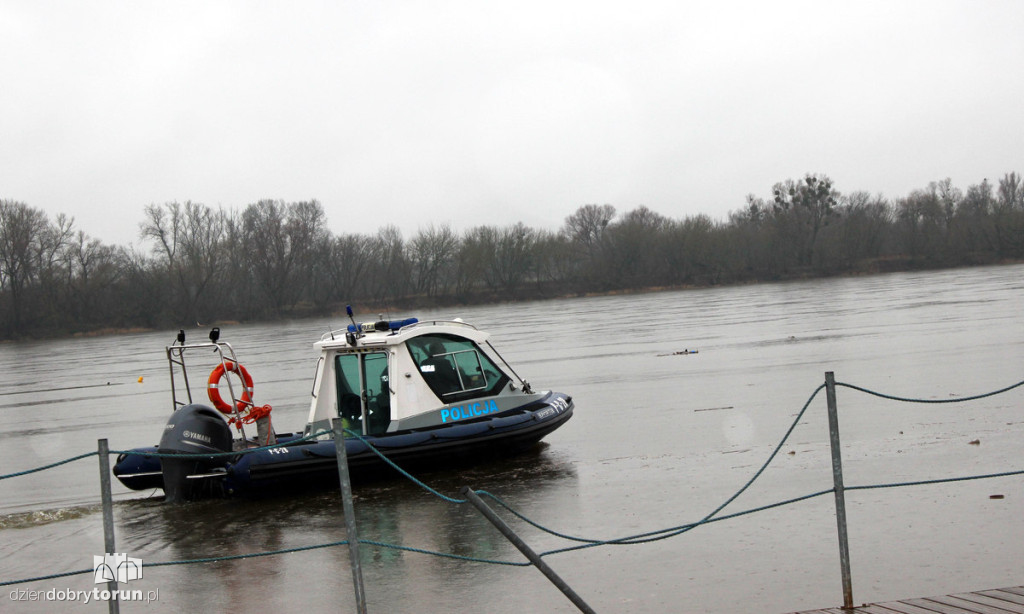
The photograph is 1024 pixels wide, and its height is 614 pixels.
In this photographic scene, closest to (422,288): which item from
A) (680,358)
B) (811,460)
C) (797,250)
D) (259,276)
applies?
(259,276)

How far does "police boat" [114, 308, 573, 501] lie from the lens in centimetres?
1137

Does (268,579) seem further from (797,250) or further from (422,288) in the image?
(797,250)

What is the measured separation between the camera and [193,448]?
36.6ft

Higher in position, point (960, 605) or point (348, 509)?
point (348, 509)

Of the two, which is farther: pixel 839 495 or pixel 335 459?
pixel 335 459

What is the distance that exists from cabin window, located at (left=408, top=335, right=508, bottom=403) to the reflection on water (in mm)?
1073

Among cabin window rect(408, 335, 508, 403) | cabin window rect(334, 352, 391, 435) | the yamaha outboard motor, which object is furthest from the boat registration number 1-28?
the yamaha outboard motor

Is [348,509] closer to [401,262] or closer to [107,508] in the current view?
[107,508]

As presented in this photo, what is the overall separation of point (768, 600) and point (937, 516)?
2968 millimetres

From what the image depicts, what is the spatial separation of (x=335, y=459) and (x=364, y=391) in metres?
1.09

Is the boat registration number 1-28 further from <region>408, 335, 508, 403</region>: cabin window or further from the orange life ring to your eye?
the orange life ring

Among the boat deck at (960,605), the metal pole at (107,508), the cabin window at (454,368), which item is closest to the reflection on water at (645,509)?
the boat deck at (960,605)

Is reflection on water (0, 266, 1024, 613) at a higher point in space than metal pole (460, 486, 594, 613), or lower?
lower

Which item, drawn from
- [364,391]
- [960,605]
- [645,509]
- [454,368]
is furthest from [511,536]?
[454,368]
